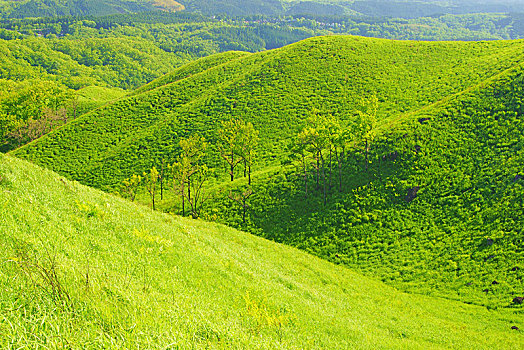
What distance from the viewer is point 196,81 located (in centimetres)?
10588

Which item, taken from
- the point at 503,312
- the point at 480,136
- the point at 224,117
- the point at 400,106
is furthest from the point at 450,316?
the point at 224,117

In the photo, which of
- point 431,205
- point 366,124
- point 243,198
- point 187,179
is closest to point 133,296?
point 431,205

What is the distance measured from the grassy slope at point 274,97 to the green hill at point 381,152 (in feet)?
1.56

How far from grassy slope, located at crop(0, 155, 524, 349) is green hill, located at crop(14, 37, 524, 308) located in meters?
13.4

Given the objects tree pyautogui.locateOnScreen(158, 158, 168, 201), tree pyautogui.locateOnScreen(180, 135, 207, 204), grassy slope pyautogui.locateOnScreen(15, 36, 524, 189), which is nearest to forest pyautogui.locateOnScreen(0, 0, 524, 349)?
tree pyautogui.locateOnScreen(158, 158, 168, 201)

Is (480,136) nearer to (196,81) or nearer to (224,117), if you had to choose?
(224,117)

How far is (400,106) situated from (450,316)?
55.7 m

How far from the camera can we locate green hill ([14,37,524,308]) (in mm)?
33719

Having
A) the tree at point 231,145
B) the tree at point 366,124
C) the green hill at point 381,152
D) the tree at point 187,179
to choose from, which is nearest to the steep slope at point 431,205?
the green hill at point 381,152

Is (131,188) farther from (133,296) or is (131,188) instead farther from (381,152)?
(133,296)

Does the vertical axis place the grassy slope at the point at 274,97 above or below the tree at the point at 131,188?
above

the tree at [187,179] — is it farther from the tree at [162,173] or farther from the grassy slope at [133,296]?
the grassy slope at [133,296]

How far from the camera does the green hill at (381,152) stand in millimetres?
33719

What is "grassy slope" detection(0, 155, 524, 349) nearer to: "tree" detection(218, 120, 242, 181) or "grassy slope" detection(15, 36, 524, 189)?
"tree" detection(218, 120, 242, 181)
